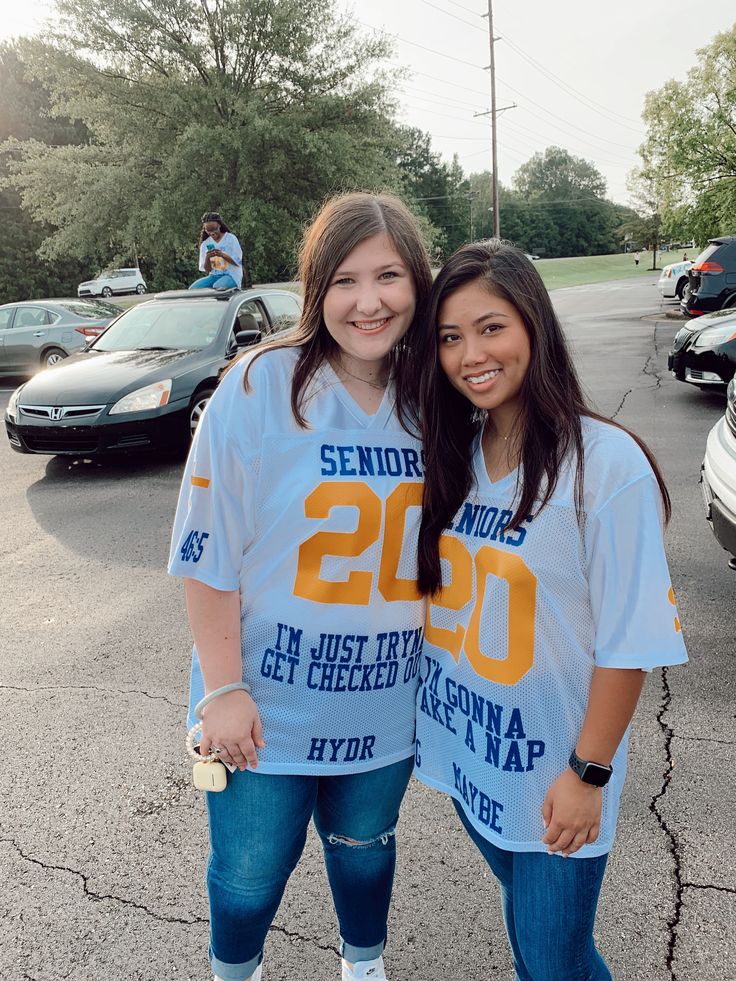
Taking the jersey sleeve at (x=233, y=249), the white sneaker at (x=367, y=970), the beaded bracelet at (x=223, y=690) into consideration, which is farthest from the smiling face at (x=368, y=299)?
the jersey sleeve at (x=233, y=249)

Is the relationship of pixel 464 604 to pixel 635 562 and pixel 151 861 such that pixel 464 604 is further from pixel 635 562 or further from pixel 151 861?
pixel 151 861

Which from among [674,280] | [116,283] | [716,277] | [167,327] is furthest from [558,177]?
[167,327]

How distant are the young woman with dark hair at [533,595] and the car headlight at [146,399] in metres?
5.46

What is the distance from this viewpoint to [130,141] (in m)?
20.6

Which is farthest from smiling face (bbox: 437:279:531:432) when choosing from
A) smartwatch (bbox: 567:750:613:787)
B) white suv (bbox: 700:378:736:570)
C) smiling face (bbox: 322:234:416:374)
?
white suv (bbox: 700:378:736:570)

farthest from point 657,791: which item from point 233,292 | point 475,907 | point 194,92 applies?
point 194,92

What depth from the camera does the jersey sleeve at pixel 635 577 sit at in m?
1.21

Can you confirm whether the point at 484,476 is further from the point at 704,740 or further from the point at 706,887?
the point at 704,740

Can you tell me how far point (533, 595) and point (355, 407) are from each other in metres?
0.50

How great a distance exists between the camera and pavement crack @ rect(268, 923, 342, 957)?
196 centimetres

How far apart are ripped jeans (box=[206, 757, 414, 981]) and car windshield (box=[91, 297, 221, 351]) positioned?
6172 millimetres

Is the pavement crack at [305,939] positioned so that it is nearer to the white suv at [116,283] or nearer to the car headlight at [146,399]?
the car headlight at [146,399]

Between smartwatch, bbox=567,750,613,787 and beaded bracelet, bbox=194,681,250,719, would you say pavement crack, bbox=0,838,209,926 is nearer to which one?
beaded bracelet, bbox=194,681,250,719

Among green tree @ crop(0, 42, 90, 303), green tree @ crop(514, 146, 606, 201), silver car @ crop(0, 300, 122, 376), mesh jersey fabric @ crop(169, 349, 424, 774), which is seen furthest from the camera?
green tree @ crop(514, 146, 606, 201)
